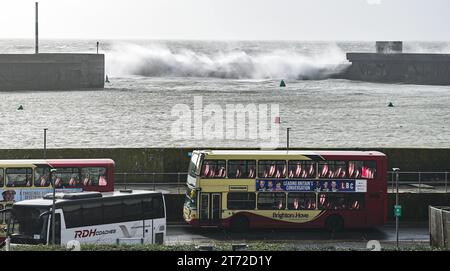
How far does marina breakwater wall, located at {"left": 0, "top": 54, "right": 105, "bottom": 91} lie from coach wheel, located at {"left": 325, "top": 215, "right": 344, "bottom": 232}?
10184 cm

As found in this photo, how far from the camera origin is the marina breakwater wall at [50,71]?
5330 inches

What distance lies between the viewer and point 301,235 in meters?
36.4

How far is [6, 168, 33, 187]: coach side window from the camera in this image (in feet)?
113

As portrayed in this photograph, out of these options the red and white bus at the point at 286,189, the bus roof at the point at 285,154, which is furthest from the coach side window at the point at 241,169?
the bus roof at the point at 285,154

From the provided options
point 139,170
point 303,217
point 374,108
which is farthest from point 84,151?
point 374,108

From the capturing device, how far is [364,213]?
37.0m

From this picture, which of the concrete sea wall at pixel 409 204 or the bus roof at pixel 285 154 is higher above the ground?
the bus roof at pixel 285 154

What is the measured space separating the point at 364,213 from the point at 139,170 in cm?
1225

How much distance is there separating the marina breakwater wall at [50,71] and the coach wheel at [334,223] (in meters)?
102

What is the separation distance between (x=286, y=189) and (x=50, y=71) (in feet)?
352

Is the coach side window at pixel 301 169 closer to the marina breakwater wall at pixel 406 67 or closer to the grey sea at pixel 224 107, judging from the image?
the grey sea at pixel 224 107

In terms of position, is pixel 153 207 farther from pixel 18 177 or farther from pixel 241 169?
pixel 18 177

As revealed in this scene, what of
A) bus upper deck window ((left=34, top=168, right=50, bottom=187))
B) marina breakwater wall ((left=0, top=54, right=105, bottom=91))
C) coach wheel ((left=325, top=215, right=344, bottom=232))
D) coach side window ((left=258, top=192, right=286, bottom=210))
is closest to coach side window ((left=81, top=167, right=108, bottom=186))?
bus upper deck window ((left=34, top=168, right=50, bottom=187))
